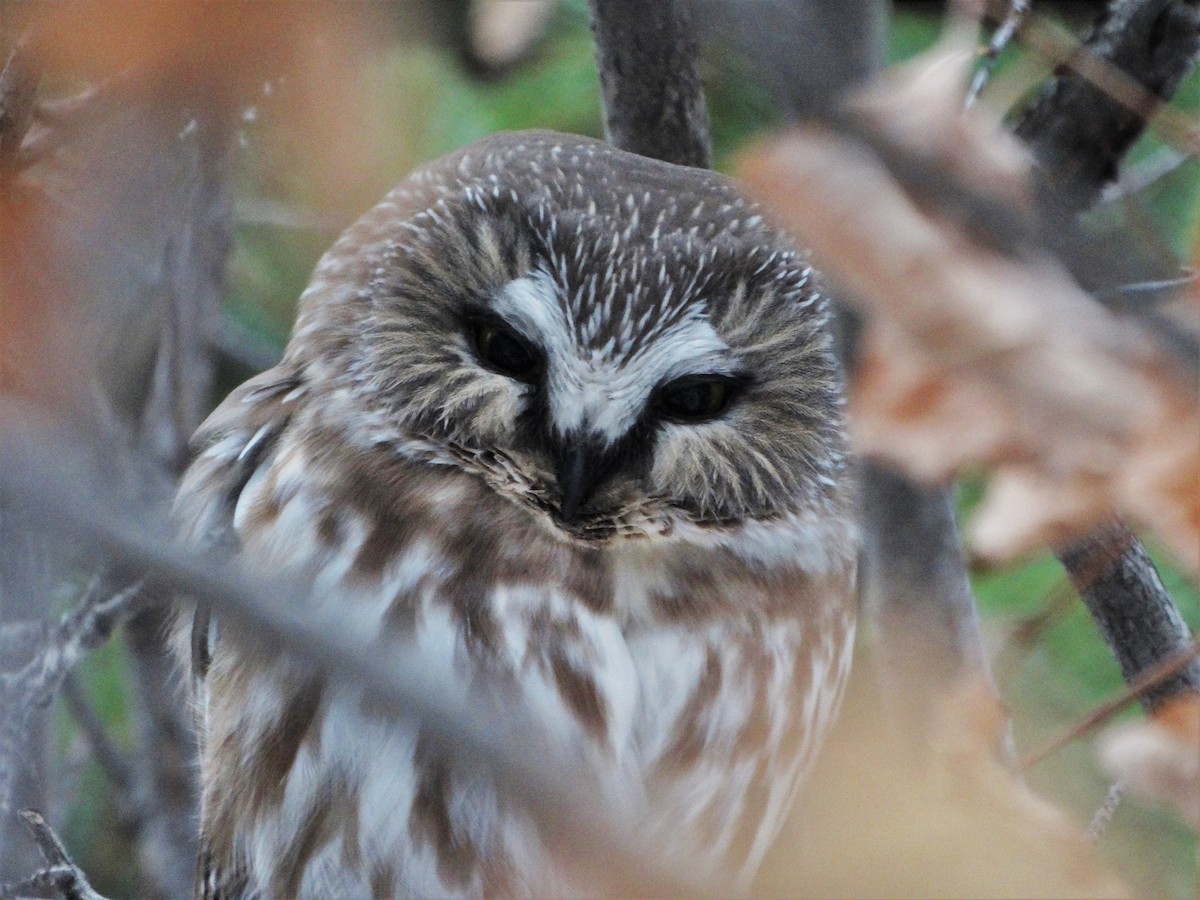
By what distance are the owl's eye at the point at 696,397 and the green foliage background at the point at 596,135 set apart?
0.46 m

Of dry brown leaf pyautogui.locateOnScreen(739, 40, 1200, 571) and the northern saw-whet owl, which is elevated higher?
dry brown leaf pyautogui.locateOnScreen(739, 40, 1200, 571)

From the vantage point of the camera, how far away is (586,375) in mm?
1853

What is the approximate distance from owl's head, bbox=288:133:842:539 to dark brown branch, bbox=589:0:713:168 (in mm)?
120

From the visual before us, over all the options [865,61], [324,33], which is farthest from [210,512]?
[865,61]

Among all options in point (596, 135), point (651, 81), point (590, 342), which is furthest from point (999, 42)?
point (596, 135)

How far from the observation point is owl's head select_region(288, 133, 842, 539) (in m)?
1.88

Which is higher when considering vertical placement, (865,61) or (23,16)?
(865,61)

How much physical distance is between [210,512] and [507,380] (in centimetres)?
47

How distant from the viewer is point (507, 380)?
6.27ft

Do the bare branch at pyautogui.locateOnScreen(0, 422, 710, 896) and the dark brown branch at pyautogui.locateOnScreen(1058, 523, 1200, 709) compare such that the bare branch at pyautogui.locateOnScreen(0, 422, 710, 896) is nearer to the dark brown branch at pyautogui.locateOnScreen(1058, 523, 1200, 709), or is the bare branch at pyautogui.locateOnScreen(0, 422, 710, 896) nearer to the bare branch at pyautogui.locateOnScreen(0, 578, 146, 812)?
the bare branch at pyautogui.locateOnScreen(0, 578, 146, 812)

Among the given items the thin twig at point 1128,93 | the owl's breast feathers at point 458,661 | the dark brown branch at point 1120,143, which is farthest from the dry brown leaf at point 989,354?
the owl's breast feathers at point 458,661

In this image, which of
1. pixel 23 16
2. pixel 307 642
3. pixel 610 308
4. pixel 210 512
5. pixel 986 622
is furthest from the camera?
pixel 986 622

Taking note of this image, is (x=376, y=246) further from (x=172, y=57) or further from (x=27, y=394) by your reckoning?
(x=172, y=57)

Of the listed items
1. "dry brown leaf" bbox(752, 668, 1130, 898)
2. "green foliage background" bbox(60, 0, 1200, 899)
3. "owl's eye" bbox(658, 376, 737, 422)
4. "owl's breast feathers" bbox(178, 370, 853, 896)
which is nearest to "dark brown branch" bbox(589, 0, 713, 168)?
"green foliage background" bbox(60, 0, 1200, 899)
